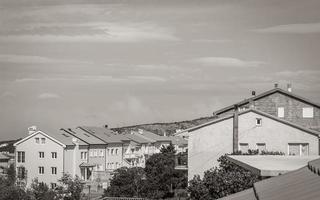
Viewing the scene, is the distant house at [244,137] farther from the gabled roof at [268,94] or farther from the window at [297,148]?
the gabled roof at [268,94]

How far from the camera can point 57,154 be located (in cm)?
7275

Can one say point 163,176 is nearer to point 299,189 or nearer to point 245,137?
point 245,137

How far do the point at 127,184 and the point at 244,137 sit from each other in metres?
15.2

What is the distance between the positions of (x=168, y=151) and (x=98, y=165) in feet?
36.5

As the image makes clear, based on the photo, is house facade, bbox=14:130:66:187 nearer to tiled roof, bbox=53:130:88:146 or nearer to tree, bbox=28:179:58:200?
tiled roof, bbox=53:130:88:146

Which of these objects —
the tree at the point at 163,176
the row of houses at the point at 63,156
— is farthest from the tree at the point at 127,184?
the row of houses at the point at 63,156

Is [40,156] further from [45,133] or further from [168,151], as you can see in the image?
[168,151]

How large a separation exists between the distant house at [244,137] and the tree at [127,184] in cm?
1240

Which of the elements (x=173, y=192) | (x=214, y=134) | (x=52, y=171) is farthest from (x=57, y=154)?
(x=214, y=134)

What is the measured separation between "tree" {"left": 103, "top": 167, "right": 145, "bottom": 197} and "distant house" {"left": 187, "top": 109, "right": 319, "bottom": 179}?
1240cm

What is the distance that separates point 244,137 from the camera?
4069 centimetres

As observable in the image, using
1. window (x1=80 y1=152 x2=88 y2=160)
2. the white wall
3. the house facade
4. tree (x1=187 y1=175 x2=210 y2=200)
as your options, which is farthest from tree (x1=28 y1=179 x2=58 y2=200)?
window (x1=80 y1=152 x2=88 y2=160)

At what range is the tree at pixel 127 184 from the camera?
51.9 metres

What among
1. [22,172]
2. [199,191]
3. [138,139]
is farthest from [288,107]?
[138,139]
